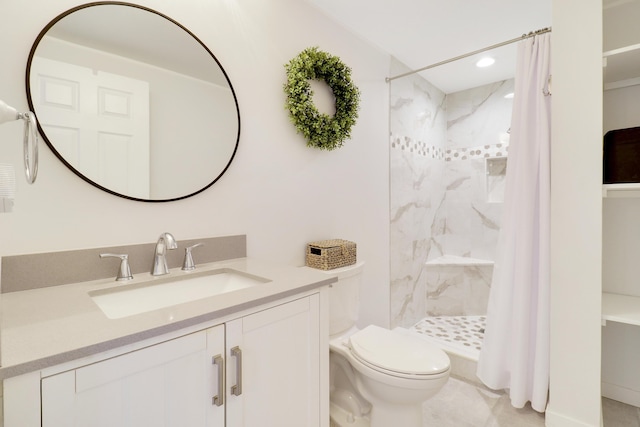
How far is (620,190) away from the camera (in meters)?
1.52

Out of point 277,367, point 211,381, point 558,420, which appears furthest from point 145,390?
point 558,420

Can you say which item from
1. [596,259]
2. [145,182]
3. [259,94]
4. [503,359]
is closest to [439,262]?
[503,359]

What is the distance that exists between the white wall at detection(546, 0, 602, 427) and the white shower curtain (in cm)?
17

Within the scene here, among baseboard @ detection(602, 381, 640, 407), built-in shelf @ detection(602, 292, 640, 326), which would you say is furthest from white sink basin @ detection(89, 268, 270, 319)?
baseboard @ detection(602, 381, 640, 407)

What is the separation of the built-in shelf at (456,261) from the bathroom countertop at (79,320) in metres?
2.32

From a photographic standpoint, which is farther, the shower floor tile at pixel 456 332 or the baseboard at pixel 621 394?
the shower floor tile at pixel 456 332

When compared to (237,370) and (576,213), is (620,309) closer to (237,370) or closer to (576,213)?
(576,213)

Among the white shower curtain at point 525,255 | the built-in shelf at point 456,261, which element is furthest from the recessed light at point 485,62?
the built-in shelf at point 456,261

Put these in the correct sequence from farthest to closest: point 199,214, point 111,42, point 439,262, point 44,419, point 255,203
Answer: point 439,262
point 255,203
point 199,214
point 111,42
point 44,419

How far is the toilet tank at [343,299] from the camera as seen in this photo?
1661mm

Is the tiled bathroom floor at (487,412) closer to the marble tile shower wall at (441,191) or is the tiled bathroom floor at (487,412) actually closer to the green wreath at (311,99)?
the marble tile shower wall at (441,191)

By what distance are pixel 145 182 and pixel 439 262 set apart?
9.09 feet

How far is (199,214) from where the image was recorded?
1.44 m

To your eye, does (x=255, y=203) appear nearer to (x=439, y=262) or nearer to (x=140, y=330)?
(x=140, y=330)
